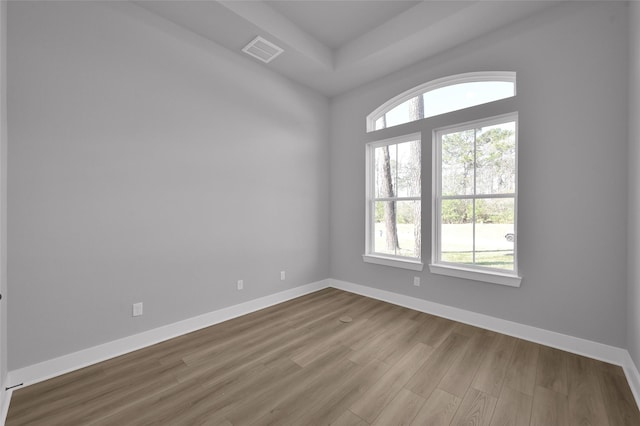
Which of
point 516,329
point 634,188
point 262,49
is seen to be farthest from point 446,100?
point 516,329

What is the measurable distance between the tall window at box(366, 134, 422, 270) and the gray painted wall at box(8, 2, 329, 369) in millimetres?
1486

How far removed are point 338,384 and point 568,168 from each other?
276cm

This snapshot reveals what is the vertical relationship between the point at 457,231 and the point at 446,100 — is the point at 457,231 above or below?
below

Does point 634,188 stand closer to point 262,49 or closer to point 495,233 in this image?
point 495,233

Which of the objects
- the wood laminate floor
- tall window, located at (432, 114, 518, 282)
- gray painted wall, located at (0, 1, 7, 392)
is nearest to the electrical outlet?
the wood laminate floor

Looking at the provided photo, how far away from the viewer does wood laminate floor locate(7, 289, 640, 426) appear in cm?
164

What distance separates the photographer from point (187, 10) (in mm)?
2514

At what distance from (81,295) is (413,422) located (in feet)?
8.78

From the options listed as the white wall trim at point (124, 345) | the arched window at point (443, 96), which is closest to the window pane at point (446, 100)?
the arched window at point (443, 96)

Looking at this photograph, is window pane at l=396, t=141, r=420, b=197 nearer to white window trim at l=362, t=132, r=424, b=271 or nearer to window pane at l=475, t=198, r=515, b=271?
white window trim at l=362, t=132, r=424, b=271

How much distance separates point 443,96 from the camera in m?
3.29

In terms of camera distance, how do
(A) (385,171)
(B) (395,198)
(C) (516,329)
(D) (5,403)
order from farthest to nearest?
(A) (385,171), (B) (395,198), (C) (516,329), (D) (5,403)

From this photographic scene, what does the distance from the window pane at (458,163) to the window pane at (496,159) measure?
8 centimetres

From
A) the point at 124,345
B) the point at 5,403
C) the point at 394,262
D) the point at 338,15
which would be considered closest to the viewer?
the point at 5,403
